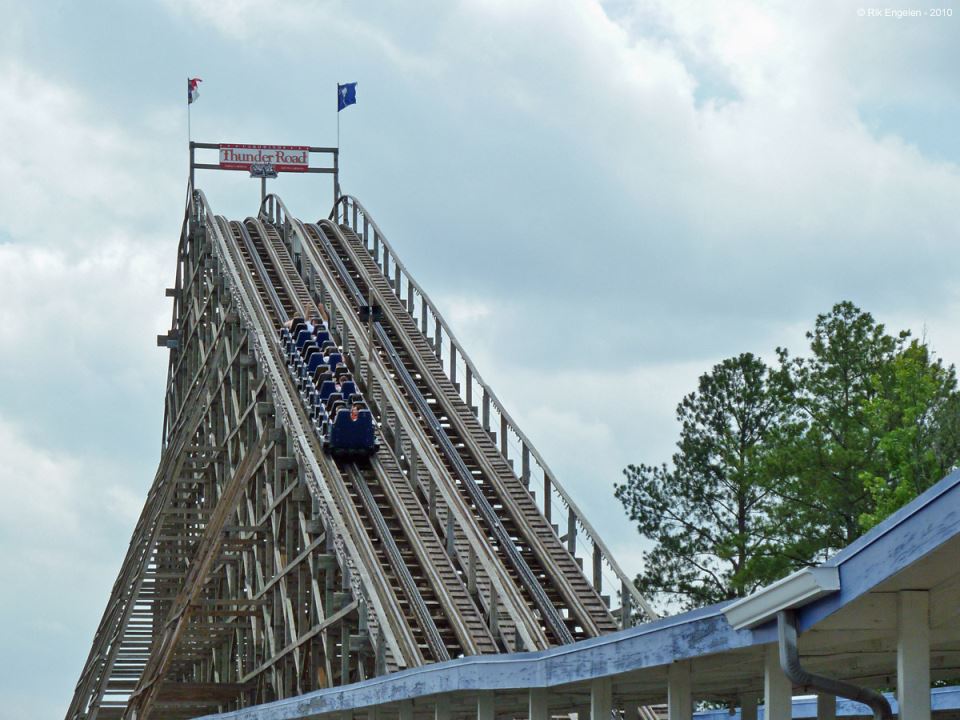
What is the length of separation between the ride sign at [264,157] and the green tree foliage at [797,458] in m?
12.6

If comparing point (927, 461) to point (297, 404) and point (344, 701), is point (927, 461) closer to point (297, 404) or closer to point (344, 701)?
point (297, 404)

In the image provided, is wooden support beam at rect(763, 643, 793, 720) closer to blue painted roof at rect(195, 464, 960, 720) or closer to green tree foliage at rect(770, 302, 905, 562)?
blue painted roof at rect(195, 464, 960, 720)

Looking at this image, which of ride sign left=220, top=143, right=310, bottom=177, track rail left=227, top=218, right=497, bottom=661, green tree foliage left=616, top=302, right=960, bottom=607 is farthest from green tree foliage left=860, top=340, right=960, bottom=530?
ride sign left=220, top=143, right=310, bottom=177

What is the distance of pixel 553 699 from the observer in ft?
36.5

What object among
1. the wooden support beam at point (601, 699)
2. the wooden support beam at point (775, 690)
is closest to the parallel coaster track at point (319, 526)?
the wooden support beam at point (601, 699)

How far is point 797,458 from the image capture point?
3262 centimetres

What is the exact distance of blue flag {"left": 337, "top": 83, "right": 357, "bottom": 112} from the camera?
44.1 meters

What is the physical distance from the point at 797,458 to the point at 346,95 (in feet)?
56.8

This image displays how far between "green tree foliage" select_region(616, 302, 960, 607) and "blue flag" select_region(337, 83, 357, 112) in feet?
39.3

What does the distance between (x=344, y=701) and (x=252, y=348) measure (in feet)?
60.3

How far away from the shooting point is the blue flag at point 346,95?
1737 inches

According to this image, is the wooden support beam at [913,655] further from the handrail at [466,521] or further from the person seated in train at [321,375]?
the person seated in train at [321,375]

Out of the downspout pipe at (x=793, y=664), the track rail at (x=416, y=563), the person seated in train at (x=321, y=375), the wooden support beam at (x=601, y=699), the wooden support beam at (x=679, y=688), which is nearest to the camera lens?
the downspout pipe at (x=793, y=664)

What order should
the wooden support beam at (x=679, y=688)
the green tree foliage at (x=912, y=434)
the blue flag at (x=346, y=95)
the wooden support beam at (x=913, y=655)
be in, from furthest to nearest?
the blue flag at (x=346, y=95) < the green tree foliage at (x=912, y=434) < the wooden support beam at (x=679, y=688) < the wooden support beam at (x=913, y=655)
